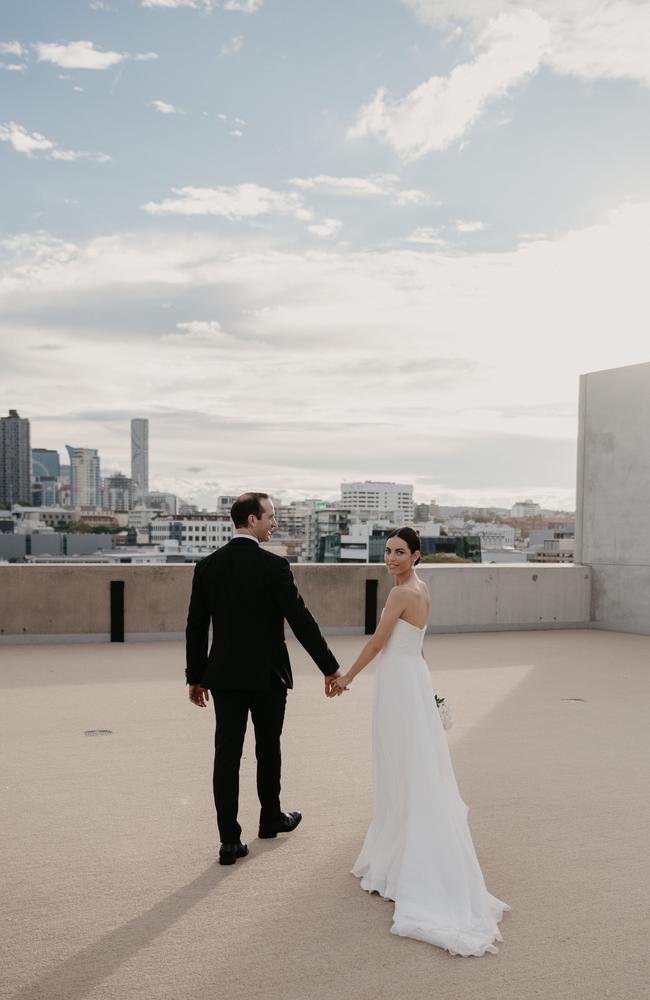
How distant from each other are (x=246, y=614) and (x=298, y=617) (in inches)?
11.3

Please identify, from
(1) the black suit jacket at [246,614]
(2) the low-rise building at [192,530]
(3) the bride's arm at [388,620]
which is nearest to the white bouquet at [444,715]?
(3) the bride's arm at [388,620]

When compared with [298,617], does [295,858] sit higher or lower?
lower

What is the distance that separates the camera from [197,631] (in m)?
4.70

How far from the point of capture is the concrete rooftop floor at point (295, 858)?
3.43 meters

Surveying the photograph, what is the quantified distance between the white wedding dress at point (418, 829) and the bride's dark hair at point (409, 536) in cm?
40

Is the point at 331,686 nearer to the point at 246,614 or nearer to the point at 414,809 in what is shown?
the point at 246,614

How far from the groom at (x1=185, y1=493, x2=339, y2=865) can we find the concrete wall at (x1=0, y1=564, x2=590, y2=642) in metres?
7.99

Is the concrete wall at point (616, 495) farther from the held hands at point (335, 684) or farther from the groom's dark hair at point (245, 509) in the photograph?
the groom's dark hair at point (245, 509)

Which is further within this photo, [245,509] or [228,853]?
[245,509]

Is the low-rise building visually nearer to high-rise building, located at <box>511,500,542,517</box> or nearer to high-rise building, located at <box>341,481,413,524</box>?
high-rise building, located at <box>341,481,413,524</box>

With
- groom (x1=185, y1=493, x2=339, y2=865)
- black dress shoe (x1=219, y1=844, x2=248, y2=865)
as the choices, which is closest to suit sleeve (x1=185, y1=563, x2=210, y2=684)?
groom (x1=185, y1=493, x2=339, y2=865)

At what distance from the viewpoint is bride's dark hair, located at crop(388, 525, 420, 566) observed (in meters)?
4.48

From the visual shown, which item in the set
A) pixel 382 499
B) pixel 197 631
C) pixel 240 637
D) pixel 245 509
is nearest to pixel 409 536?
pixel 245 509

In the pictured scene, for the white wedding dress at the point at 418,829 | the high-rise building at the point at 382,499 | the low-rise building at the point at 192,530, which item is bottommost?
the low-rise building at the point at 192,530
